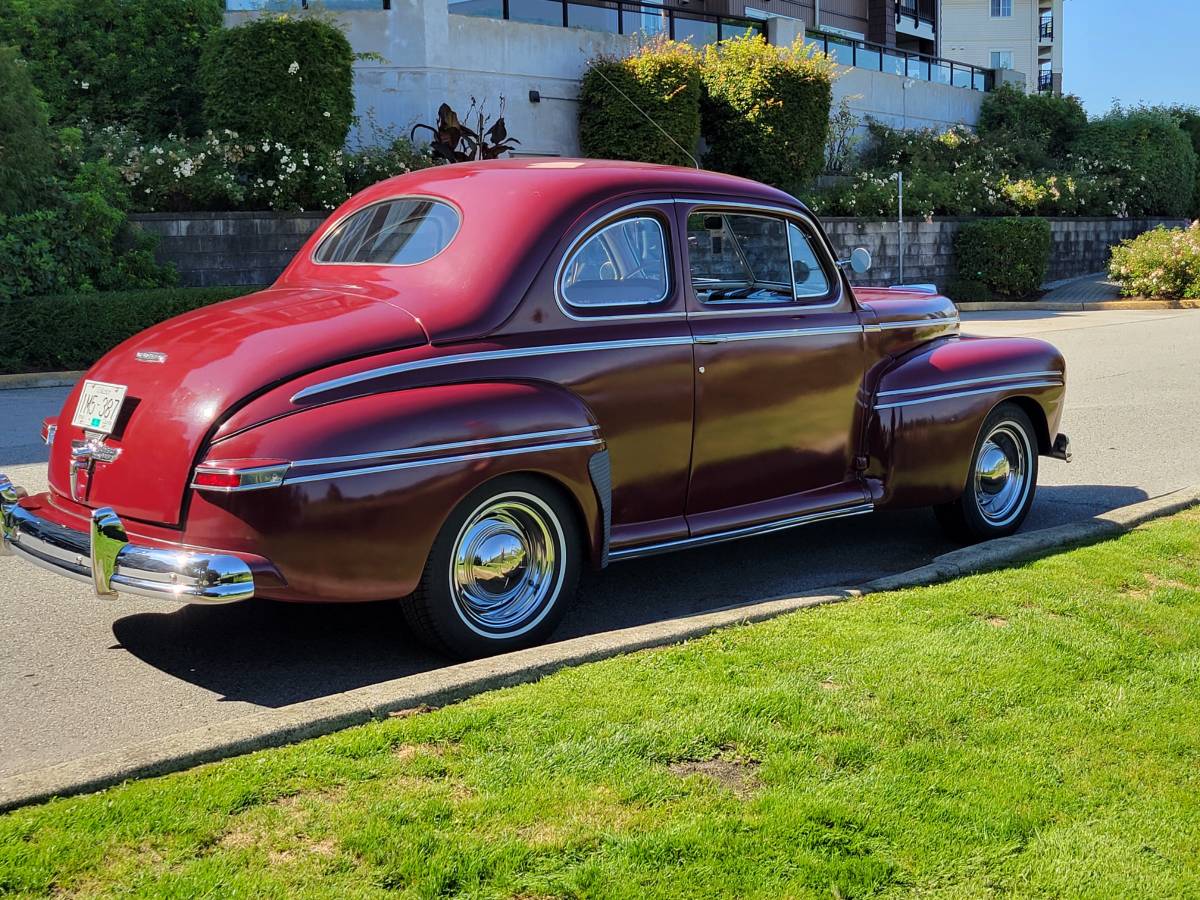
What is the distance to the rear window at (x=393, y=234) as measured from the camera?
5.26 meters

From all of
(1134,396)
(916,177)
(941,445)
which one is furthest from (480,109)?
(941,445)

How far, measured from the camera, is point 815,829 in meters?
3.23

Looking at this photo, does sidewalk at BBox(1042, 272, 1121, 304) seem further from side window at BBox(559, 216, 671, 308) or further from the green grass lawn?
the green grass lawn

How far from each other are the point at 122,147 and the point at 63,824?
1585cm

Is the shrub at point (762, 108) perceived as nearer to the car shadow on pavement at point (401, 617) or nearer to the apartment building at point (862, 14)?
the apartment building at point (862, 14)

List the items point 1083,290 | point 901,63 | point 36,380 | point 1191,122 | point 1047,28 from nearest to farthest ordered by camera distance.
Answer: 1. point 36,380
2. point 1083,290
3. point 901,63
4. point 1191,122
5. point 1047,28

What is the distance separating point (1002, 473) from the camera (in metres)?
6.89

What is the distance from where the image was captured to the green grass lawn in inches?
119

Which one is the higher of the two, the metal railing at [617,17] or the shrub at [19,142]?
the metal railing at [617,17]

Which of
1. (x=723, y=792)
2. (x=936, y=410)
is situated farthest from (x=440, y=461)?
(x=936, y=410)

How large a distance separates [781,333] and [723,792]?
283 cm

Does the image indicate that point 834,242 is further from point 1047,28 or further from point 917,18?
point 1047,28

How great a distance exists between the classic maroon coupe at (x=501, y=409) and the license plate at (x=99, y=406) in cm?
1

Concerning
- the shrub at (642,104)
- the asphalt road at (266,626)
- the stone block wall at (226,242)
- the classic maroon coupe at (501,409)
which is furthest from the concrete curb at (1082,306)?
the classic maroon coupe at (501,409)
